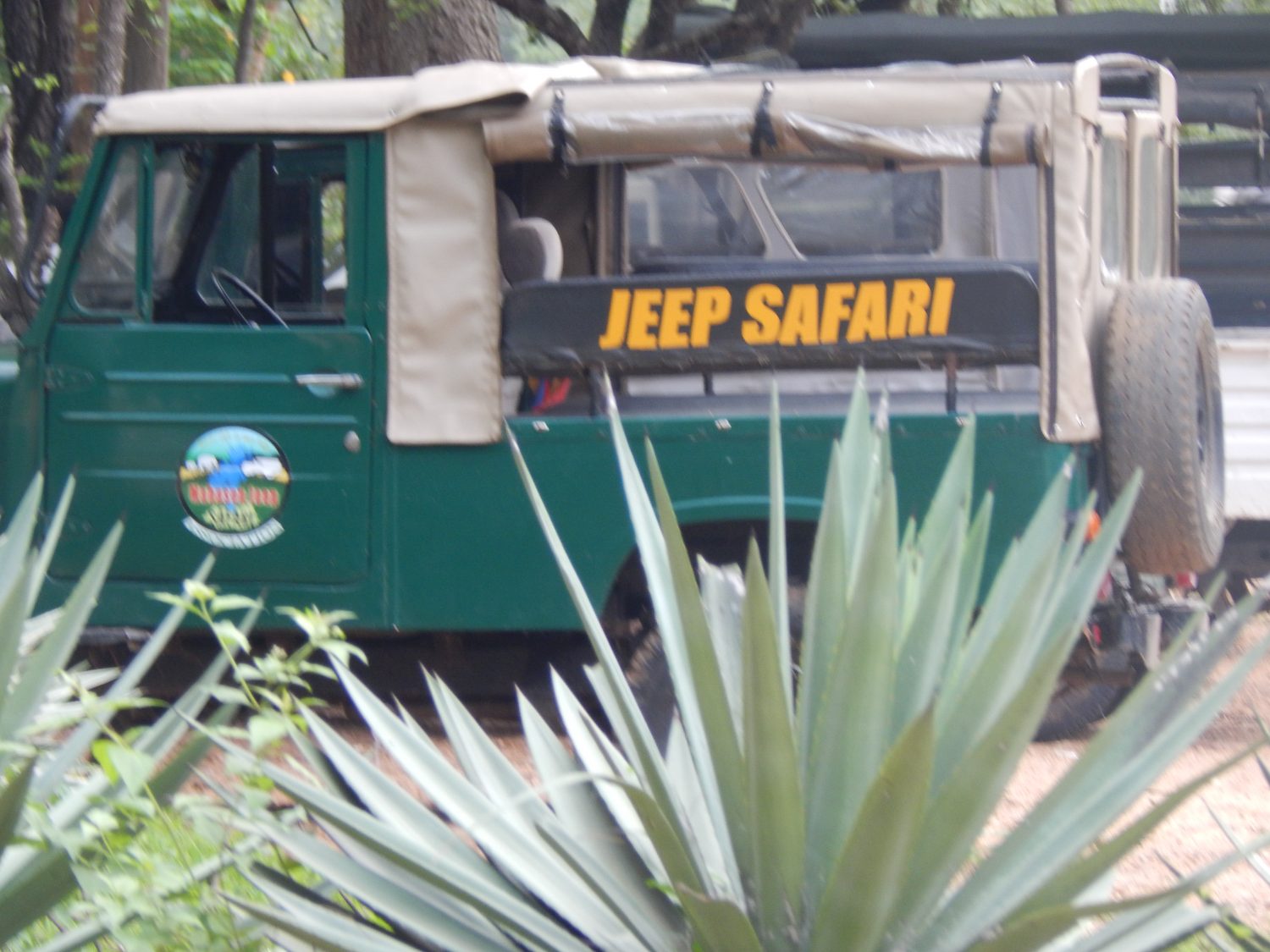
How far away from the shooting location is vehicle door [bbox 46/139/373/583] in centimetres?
470

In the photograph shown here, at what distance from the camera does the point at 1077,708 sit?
5.35 m

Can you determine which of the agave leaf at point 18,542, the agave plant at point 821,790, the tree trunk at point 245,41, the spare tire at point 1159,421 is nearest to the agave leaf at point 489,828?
the agave plant at point 821,790

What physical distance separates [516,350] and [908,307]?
3.66 feet

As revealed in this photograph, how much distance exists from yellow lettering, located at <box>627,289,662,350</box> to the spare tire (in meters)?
1.26

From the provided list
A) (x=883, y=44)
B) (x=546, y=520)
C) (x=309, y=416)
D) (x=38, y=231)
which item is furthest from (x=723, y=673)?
(x=883, y=44)

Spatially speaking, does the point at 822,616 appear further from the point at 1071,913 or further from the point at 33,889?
the point at 33,889

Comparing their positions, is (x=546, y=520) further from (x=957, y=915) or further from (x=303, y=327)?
(x=303, y=327)

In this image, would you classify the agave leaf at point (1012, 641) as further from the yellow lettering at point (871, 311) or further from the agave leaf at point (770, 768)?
the yellow lettering at point (871, 311)

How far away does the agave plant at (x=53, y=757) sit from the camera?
220cm

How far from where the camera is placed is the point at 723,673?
234cm

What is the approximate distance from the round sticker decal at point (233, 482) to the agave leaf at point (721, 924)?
2.98 meters

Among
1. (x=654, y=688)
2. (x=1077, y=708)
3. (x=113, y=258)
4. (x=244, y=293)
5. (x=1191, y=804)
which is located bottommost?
(x=1191, y=804)

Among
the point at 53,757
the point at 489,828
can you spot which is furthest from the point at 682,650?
the point at 53,757

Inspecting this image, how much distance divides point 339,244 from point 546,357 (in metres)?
1.24
